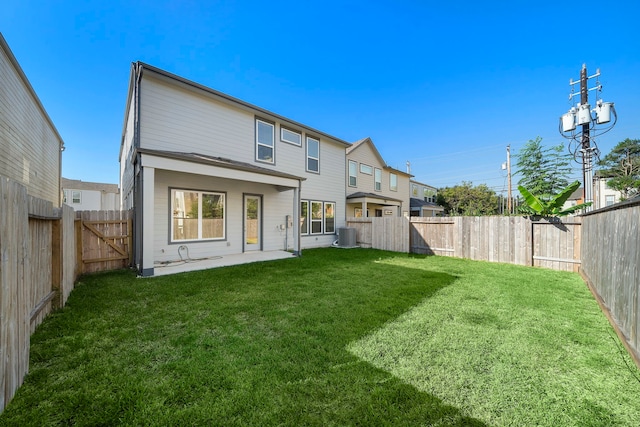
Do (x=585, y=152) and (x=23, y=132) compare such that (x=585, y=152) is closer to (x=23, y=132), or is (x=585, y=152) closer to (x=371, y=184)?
(x=371, y=184)

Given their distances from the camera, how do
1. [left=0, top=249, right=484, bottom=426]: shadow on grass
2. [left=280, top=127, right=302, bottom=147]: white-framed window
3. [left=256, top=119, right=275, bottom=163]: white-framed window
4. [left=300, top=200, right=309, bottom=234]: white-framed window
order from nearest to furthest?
[left=0, top=249, right=484, bottom=426]: shadow on grass < [left=256, top=119, right=275, bottom=163]: white-framed window < [left=280, top=127, right=302, bottom=147]: white-framed window < [left=300, top=200, right=309, bottom=234]: white-framed window

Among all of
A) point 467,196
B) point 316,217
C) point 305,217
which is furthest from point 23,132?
point 467,196

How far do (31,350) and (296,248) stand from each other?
756cm

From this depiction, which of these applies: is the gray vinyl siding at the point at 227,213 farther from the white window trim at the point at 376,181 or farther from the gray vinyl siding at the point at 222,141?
the white window trim at the point at 376,181

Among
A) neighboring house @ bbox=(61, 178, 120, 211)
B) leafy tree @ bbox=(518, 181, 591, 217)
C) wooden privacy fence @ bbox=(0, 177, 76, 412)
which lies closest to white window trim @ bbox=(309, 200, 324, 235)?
leafy tree @ bbox=(518, 181, 591, 217)

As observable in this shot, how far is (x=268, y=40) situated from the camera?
487 inches

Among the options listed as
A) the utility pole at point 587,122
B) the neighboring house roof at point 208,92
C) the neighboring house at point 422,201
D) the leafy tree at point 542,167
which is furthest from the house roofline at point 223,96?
the leafy tree at point 542,167

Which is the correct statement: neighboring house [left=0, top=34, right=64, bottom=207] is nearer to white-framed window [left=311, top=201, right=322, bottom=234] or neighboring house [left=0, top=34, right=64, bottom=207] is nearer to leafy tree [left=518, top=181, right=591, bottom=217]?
white-framed window [left=311, top=201, right=322, bottom=234]

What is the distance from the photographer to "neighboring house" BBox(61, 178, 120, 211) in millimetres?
25828

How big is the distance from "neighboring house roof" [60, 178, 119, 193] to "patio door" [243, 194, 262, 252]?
2775 cm

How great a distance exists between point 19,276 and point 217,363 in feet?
6.58

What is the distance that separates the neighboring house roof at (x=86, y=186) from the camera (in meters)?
26.2

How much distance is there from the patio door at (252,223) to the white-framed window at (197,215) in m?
0.93

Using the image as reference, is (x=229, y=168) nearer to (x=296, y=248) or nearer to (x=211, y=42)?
(x=296, y=248)
